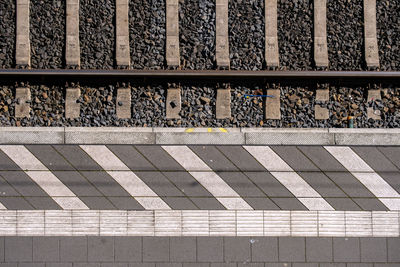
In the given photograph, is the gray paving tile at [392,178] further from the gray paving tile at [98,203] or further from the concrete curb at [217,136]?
the gray paving tile at [98,203]

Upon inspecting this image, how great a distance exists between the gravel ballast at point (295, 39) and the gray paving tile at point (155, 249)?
13.7ft

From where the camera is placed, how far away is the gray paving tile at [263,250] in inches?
259

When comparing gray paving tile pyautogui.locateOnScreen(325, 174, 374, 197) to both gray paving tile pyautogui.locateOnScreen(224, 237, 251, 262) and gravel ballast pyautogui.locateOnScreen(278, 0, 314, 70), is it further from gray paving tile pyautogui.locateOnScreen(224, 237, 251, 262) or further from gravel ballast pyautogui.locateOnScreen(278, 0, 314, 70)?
gravel ballast pyautogui.locateOnScreen(278, 0, 314, 70)

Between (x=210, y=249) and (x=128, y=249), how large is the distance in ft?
5.20

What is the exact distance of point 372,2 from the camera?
22.3ft

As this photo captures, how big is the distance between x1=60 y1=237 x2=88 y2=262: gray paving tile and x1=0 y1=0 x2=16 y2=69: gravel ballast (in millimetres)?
3626

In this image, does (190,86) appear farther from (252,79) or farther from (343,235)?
(343,235)

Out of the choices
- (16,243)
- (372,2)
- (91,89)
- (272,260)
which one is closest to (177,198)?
(272,260)

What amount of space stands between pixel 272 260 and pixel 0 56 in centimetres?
665

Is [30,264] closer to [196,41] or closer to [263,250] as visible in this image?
[263,250]

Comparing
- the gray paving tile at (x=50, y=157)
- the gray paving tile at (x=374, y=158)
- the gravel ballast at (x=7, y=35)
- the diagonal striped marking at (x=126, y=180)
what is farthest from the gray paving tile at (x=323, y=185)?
the gravel ballast at (x=7, y=35)

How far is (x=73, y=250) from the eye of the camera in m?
6.53

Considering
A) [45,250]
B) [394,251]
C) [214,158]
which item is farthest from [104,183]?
[394,251]

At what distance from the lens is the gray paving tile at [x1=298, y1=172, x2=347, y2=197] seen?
663 centimetres
